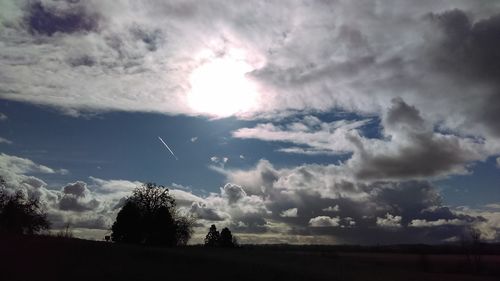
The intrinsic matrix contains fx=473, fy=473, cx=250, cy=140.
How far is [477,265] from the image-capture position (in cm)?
10144

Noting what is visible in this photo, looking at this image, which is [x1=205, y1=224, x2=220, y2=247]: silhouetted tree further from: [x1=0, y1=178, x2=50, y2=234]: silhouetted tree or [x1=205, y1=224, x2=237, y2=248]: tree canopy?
[x1=0, y1=178, x2=50, y2=234]: silhouetted tree

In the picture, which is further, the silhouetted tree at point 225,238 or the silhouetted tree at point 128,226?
the silhouetted tree at point 225,238

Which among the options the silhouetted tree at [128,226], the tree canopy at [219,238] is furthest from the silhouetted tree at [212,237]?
the silhouetted tree at [128,226]

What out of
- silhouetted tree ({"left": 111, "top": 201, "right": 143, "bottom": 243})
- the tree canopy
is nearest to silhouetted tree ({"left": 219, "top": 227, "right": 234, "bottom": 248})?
the tree canopy

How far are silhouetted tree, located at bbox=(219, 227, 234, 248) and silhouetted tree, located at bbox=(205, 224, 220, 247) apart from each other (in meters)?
3.51

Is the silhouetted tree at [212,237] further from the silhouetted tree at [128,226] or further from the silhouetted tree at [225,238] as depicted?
the silhouetted tree at [128,226]

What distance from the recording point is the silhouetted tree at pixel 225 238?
105 metres

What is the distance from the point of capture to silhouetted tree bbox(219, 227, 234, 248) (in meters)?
105

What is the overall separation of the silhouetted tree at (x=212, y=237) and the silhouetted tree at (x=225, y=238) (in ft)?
11.5

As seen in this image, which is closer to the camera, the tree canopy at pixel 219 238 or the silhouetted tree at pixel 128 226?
the silhouetted tree at pixel 128 226

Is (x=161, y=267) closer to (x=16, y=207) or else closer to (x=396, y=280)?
(x=396, y=280)

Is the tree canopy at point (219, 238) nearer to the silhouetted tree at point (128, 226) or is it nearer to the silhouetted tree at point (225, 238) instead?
the silhouetted tree at point (225, 238)

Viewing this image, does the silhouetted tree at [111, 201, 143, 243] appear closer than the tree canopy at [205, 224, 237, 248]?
Yes

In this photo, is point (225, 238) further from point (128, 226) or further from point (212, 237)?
point (128, 226)
